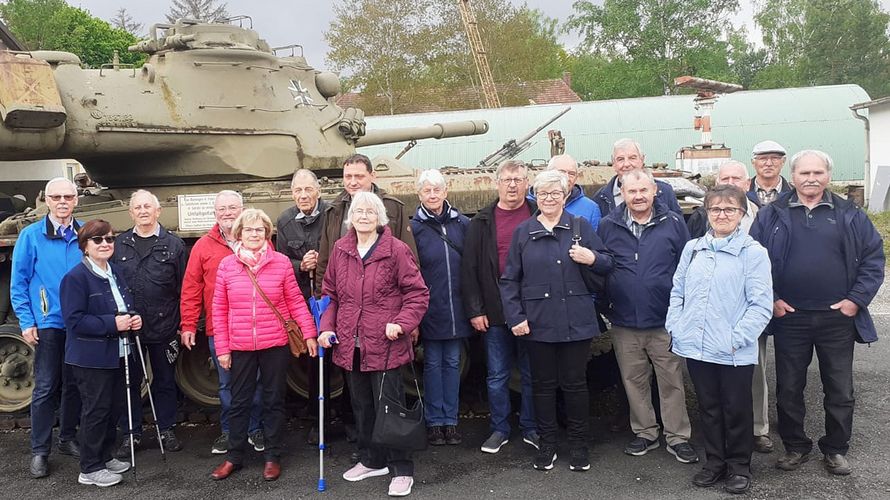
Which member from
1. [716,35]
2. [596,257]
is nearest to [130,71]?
[596,257]

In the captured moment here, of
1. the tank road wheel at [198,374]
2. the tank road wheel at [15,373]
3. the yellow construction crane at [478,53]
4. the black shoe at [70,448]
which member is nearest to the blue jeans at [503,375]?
the tank road wheel at [198,374]

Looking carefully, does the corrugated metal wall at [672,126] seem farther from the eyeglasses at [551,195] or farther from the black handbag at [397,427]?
the black handbag at [397,427]

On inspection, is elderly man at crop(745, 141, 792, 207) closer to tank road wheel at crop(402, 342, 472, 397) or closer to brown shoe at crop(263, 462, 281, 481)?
tank road wheel at crop(402, 342, 472, 397)

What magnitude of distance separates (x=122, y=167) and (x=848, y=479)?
254 inches

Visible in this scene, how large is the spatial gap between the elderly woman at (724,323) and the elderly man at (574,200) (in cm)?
101

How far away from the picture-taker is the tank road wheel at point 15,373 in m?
6.31

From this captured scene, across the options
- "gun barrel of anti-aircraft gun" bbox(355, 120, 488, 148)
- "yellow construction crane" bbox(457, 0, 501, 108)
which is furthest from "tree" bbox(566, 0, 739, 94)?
"gun barrel of anti-aircraft gun" bbox(355, 120, 488, 148)

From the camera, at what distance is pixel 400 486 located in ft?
15.1

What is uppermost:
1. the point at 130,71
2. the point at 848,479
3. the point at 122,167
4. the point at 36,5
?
the point at 36,5

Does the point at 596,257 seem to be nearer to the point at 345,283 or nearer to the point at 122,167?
the point at 345,283

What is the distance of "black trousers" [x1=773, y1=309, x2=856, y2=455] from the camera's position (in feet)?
15.1

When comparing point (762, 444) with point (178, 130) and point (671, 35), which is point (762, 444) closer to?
point (178, 130)

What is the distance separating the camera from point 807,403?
6191mm

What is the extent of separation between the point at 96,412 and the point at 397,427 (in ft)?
6.56
